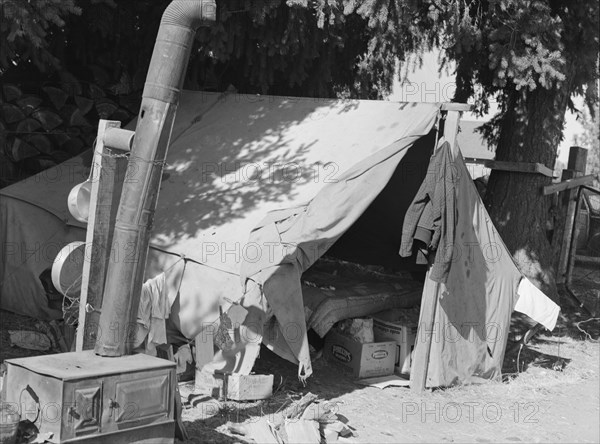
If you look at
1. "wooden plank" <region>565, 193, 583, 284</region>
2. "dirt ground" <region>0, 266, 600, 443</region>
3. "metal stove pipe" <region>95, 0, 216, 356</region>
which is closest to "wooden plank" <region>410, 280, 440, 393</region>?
"dirt ground" <region>0, 266, 600, 443</region>

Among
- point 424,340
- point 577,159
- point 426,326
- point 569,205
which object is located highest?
point 577,159

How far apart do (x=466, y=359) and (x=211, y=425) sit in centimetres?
280

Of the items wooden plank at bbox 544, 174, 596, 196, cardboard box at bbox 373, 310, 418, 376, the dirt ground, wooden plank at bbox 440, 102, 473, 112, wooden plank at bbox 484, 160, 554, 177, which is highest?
wooden plank at bbox 440, 102, 473, 112

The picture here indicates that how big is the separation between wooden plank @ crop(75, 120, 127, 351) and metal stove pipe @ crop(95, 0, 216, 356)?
0.93 ft

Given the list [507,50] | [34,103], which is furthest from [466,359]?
[34,103]

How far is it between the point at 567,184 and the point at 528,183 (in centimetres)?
64

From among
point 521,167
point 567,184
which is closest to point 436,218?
point 521,167

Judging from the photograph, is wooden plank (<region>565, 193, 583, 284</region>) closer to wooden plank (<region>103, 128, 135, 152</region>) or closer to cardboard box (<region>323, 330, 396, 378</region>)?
cardboard box (<region>323, 330, 396, 378</region>)

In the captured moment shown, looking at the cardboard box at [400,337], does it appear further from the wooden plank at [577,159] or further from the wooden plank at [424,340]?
the wooden plank at [577,159]

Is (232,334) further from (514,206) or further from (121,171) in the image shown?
(514,206)

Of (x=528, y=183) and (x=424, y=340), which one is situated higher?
(x=528, y=183)

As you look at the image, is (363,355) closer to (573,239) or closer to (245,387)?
(245,387)

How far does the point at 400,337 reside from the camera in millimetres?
8102

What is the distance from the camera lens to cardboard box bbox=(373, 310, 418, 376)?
8094mm
